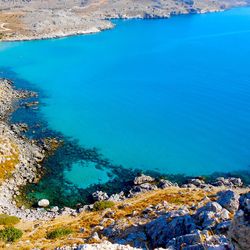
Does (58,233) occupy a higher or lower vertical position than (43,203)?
higher

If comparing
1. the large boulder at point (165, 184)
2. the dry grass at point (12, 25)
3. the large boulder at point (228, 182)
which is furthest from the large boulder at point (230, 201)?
the dry grass at point (12, 25)

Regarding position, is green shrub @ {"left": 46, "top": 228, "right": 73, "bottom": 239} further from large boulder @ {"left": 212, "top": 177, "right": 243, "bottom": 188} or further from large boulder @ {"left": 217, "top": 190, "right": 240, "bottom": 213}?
large boulder @ {"left": 212, "top": 177, "right": 243, "bottom": 188}

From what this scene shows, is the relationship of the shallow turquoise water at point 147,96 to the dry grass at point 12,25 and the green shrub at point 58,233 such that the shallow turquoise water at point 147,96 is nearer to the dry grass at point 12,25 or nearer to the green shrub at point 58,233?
the dry grass at point 12,25

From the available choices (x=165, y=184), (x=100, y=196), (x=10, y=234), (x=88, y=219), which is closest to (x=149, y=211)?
(x=88, y=219)

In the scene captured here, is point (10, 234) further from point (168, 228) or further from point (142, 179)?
point (142, 179)

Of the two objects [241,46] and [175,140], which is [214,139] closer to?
[175,140]

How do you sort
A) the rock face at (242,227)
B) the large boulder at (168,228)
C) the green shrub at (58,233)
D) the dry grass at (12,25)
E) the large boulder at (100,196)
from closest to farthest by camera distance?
the rock face at (242,227) → the large boulder at (168,228) → the green shrub at (58,233) → the large boulder at (100,196) → the dry grass at (12,25)

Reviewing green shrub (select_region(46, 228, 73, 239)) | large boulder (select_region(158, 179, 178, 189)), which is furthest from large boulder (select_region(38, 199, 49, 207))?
large boulder (select_region(158, 179, 178, 189))
